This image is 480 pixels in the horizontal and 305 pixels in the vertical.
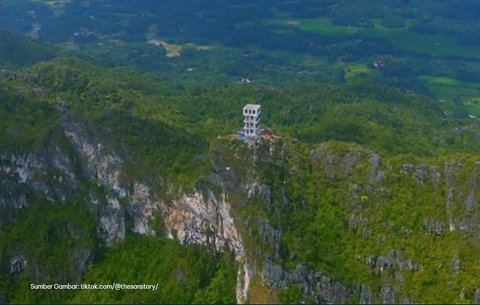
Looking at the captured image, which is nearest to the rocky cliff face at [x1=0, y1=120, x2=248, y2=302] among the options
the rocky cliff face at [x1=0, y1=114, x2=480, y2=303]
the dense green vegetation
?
the rocky cliff face at [x1=0, y1=114, x2=480, y2=303]

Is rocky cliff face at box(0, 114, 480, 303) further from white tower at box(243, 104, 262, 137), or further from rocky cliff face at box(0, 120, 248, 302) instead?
white tower at box(243, 104, 262, 137)

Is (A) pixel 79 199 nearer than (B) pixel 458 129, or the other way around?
(A) pixel 79 199

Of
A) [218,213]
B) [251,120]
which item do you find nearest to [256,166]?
[218,213]

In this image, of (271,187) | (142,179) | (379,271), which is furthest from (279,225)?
(142,179)

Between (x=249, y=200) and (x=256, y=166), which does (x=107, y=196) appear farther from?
(x=249, y=200)

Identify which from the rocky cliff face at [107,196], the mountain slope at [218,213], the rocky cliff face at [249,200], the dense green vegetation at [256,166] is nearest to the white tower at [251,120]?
the mountain slope at [218,213]

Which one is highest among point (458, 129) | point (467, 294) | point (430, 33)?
point (430, 33)

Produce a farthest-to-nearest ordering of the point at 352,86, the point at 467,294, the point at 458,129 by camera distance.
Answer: the point at 352,86 → the point at 458,129 → the point at 467,294

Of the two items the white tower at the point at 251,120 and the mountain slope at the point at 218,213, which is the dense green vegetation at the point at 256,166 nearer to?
the mountain slope at the point at 218,213

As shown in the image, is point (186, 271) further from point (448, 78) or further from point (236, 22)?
point (236, 22)

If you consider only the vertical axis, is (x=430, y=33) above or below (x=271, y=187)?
above

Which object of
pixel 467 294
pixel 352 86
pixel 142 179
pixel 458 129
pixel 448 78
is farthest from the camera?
pixel 448 78
